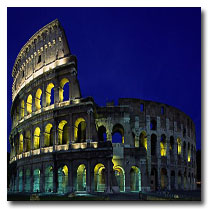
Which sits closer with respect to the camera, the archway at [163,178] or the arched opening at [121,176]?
the arched opening at [121,176]

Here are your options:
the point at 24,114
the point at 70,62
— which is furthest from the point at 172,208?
the point at 24,114

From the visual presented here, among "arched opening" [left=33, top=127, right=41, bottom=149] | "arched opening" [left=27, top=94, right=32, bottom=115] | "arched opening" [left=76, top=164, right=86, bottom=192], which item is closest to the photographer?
"arched opening" [left=76, top=164, right=86, bottom=192]

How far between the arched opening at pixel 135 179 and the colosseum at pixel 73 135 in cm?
10

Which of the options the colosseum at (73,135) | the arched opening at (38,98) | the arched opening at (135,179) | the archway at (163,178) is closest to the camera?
the colosseum at (73,135)

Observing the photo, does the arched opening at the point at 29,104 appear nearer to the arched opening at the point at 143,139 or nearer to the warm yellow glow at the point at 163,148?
the arched opening at the point at 143,139

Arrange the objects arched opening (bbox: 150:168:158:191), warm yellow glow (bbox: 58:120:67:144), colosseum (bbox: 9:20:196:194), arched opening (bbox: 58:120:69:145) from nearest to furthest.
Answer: colosseum (bbox: 9:20:196:194) < warm yellow glow (bbox: 58:120:67:144) < arched opening (bbox: 58:120:69:145) < arched opening (bbox: 150:168:158:191)

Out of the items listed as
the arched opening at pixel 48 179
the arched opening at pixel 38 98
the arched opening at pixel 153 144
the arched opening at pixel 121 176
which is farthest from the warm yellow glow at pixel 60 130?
the arched opening at pixel 153 144

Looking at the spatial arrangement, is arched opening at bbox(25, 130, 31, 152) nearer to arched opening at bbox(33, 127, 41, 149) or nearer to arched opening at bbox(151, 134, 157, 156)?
arched opening at bbox(33, 127, 41, 149)

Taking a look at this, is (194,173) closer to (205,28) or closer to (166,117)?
(166,117)

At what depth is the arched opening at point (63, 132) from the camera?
25.2m

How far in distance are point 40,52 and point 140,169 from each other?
14.4 metres

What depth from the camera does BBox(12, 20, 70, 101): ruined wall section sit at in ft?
88.1

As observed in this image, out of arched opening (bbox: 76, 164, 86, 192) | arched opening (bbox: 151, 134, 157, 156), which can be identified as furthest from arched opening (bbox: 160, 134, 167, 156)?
arched opening (bbox: 76, 164, 86, 192)

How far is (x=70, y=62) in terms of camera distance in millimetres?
25594
